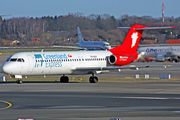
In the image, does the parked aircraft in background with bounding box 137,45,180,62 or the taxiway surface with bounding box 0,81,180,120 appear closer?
the taxiway surface with bounding box 0,81,180,120

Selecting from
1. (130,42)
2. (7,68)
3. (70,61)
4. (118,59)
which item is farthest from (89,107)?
(130,42)

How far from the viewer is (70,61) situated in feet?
127

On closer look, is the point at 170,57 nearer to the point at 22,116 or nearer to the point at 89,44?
the point at 89,44

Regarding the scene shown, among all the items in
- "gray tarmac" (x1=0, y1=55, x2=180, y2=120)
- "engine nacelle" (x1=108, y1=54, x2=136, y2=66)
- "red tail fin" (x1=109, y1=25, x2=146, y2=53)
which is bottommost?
"gray tarmac" (x1=0, y1=55, x2=180, y2=120)

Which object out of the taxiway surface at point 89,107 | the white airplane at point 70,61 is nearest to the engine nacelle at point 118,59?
the white airplane at point 70,61

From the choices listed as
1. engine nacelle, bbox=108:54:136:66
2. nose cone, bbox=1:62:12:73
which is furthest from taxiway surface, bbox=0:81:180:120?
engine nacelle, bbox=108:54:136:66

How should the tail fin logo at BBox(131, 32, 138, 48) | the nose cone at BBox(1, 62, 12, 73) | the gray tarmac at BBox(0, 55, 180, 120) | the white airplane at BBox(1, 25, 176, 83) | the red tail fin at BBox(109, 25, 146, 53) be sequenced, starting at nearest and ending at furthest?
the gray tarmac at BBox(0, 55, 180, 120) → the nose cone at BBox(1, 62, 12, 73) → the white airplane at BBox(1, 25, 176, 83) → the red tail fin at BBox(109, 25, 146, 53) → the tail fin logo at BBox(131, 32, 138, 48)

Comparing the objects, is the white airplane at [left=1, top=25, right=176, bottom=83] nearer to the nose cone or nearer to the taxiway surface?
the nose cone

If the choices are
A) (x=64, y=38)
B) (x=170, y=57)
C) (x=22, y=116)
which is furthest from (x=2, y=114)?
(x=64, y=38)

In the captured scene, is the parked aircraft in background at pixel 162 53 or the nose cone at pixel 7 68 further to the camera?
the parked aircraft in background at pixel 162 53

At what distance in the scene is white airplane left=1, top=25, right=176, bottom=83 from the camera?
36.3m

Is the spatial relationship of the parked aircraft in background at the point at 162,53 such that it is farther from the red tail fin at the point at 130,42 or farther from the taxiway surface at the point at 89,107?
the taxiway surface at the point at 89,107

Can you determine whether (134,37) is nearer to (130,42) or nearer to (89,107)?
(130,42)

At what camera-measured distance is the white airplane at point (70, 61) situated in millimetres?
36281
